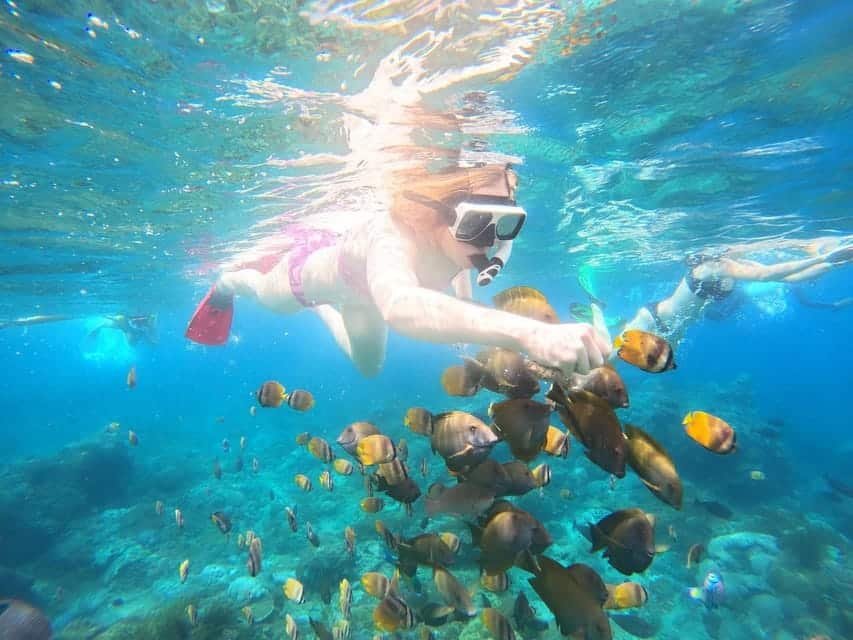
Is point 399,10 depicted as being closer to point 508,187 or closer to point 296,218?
point 508,187

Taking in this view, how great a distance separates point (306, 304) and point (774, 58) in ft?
32.6

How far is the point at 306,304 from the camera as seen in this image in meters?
9.17

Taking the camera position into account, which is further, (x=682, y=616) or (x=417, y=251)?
(x=682, y=616)

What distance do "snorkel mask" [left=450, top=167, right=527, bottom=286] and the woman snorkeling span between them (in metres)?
0.01

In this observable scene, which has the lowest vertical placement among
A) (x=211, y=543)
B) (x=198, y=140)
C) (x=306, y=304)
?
(x=211, y=543)

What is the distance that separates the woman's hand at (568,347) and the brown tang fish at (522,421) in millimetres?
269

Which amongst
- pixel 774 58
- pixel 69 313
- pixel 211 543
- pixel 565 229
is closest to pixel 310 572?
pixel 211 543

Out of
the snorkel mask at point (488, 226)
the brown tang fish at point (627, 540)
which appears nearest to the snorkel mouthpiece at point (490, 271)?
the snorkel mask at point (488, 226)

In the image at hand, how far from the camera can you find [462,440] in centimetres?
260

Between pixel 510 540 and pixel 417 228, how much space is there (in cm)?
394

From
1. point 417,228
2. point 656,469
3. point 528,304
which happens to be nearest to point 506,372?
point 528,304

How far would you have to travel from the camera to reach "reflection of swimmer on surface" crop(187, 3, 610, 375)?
122 inches

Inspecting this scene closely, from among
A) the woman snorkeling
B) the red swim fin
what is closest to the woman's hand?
the woman snorkeling

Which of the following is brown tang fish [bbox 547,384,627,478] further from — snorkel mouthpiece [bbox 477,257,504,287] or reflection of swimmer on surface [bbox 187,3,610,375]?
snorkel mouthpiece [bbox 477,257,504,287]
